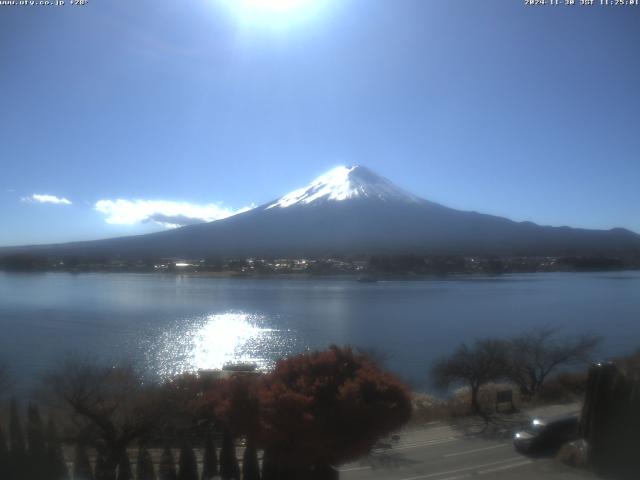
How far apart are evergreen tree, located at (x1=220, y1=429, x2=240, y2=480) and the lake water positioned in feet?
18.6

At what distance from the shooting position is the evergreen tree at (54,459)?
12.4ft

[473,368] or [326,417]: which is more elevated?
[326,417]

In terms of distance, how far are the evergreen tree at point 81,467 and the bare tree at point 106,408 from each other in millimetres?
136

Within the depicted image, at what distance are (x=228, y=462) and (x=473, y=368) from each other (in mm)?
5446

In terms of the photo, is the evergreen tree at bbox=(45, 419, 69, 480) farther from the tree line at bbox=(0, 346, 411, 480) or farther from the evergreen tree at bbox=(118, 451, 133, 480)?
the evergreen tree at bbox=(118, 451, 133, 480)

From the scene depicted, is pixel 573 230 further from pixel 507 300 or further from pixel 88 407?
pixel 88 407

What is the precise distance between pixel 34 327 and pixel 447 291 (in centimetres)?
1526

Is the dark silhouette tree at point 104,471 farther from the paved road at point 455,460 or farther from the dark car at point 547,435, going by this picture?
the dark car at point 547,435

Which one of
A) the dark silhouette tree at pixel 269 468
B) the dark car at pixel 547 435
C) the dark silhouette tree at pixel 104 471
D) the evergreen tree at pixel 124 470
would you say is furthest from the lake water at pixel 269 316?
the dark silhouette tree at pixel 269 468

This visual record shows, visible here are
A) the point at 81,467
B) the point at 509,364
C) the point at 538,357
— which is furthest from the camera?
the point at 538,357

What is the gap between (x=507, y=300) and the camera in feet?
71.3

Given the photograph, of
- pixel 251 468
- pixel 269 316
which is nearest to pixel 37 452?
pixel 251 468

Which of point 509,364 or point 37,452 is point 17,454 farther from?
point 509,364

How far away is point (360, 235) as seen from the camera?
4269 centimetres
